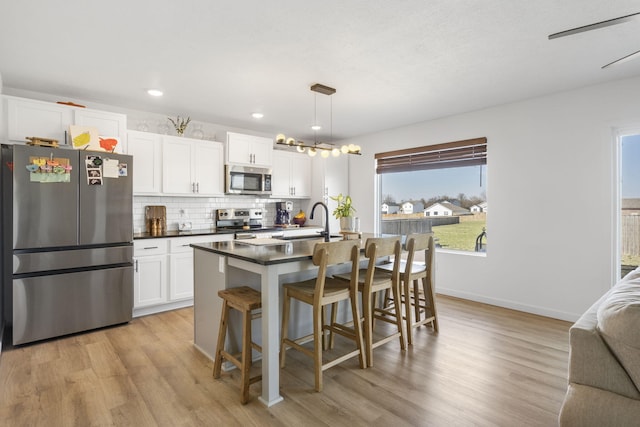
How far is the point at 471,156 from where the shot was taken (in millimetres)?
4457

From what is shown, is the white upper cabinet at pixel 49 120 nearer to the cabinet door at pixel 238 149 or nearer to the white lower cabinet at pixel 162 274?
the white lower cabinet at pixel 162 274

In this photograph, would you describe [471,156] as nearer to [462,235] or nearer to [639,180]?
[462,235]

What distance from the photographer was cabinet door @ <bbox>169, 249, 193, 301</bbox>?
3984 mm

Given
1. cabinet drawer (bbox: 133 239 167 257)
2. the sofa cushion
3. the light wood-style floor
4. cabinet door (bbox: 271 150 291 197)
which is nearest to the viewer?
the sofa cushion

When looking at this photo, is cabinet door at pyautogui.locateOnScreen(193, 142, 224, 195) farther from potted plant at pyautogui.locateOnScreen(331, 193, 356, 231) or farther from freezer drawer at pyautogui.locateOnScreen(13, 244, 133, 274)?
potted plant at pyautogui.locateOnScreen(331, 193, 356, 231)

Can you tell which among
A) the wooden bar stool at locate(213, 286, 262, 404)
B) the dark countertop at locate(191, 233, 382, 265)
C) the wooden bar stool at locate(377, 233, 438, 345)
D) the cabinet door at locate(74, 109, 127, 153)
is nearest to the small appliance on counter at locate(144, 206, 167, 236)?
the cabinet door at locate(74, 109, 127, 153)

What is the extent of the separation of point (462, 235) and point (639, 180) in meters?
1.90

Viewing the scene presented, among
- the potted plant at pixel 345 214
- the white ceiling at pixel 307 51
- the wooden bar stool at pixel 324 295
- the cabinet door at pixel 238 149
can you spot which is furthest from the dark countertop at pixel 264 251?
the cabinet door at pixel 238 149

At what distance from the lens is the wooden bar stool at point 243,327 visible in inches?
83.9

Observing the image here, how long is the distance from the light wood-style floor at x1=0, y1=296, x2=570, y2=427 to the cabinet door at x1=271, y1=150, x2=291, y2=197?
2.78 m

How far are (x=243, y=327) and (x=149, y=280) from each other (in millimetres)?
2147

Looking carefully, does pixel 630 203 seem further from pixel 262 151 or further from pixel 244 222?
pixel 244 222

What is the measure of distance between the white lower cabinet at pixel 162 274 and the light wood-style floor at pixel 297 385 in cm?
61

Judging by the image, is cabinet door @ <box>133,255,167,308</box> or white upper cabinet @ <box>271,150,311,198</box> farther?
white upper cabinet @ <box>271,150,311,198</box>
